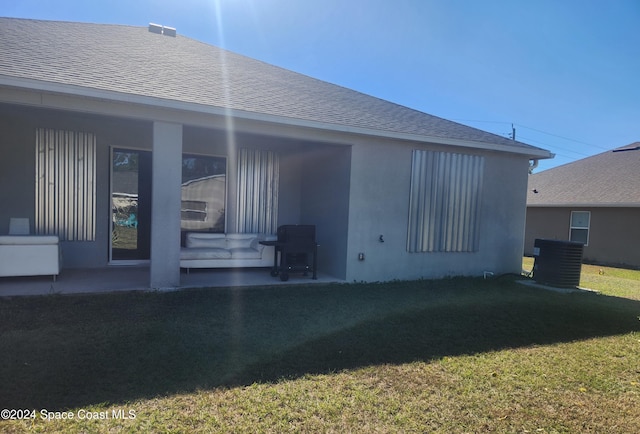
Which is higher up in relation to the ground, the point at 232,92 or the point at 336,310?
the point at 232,92

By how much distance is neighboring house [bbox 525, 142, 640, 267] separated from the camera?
1387cm

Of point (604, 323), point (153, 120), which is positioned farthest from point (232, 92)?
point (604, 323)

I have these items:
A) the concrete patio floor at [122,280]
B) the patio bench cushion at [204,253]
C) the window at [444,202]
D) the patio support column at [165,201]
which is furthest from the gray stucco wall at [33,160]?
the window at [444,202]

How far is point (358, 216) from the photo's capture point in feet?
24.3

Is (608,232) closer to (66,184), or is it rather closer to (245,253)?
(245,253)

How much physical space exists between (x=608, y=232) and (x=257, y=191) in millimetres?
13681

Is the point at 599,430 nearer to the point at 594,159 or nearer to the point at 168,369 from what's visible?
the point at 168,369

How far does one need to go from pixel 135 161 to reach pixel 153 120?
2777 mm

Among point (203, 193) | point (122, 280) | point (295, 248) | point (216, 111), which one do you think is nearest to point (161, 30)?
point (203, 193)

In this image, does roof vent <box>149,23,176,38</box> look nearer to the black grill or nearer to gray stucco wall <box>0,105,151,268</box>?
gray stucco wall <box>0,105,151,268</box>

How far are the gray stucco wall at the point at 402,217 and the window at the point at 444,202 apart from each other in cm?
17

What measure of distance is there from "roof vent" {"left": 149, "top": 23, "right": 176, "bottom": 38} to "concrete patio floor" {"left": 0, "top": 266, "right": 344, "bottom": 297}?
262 inches

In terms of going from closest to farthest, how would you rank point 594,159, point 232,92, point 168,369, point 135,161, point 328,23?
point 168,369 < point 232,92 < point 135,161 < point 328,23 < point 594,159

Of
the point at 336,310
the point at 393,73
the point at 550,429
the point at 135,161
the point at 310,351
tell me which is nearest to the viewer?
the point at 550,429
